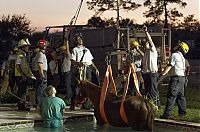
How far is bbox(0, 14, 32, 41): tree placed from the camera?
3734cm

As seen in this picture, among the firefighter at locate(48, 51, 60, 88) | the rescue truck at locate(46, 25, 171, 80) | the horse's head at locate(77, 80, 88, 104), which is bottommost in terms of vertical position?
the horse's head at locate(77, 80, 88, 104)

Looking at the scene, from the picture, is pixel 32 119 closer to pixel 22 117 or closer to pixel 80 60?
pixel 22 117

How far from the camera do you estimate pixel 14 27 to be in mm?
38562

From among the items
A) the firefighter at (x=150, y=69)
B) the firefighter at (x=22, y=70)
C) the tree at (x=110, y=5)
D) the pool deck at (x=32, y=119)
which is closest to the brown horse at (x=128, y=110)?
the pool deck at (x=32, y=119)

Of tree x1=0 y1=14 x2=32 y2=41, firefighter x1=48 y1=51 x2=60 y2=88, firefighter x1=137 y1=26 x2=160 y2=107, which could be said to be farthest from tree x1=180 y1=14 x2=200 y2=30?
firefighter x1=137 y1=26 x2=160 y2=107

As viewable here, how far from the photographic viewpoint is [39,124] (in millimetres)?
8656

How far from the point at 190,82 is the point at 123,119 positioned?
11677 millimetres

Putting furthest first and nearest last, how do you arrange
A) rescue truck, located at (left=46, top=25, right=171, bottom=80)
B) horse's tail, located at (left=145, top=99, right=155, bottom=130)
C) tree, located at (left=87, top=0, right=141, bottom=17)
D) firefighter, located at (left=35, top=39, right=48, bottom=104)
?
tree, located at (left=87, top=0, right=141, bottom=17) → rescue truck, located at (left=46, top=25, right=171, bottom=80) → firefighter, located at (left=35, top=39, right=48, bottom=104) → horse's tail, located at (left=145, top=99, right=155, bottom=130)

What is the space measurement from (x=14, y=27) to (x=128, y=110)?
31.8 m

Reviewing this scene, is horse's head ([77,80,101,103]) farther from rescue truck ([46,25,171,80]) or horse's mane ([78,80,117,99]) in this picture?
rescue truck ([46,25,171,80])

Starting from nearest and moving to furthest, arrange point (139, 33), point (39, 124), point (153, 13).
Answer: point (39, 124), point (139, 33), point (153, 13)

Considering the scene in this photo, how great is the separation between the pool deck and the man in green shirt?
0.38 meters

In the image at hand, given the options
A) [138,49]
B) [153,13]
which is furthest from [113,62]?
[153,13]

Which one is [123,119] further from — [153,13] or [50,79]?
[153,13]
